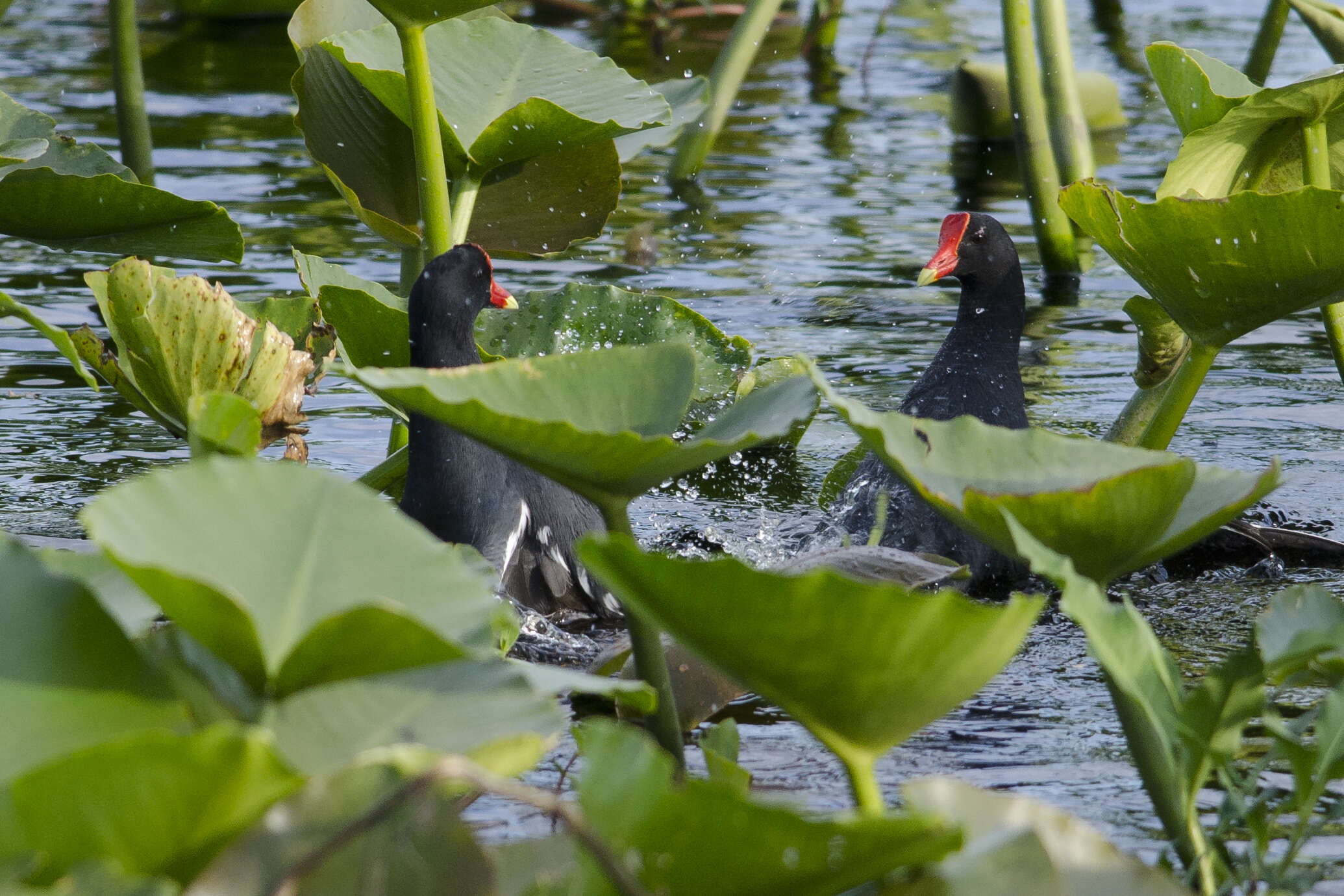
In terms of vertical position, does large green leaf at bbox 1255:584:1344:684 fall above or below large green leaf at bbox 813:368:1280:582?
below

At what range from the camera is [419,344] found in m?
2.81

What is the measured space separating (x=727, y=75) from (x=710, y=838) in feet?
15.1

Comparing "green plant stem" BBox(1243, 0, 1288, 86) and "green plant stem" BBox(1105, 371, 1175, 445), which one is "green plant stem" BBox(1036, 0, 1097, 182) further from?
"green plant stem" BBox(1105, 371, 1175, 445)

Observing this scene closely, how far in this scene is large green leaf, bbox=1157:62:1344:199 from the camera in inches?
105

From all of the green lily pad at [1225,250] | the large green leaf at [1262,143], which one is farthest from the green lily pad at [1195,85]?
the green lily pad at [1225,250]

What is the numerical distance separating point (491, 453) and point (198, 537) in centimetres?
164

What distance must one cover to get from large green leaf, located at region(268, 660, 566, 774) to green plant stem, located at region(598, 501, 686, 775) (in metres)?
0.37

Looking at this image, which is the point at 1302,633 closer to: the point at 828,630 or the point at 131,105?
the point at 828,630

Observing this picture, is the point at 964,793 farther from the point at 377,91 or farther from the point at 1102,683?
the point at 377,91

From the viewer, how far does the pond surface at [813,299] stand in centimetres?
226

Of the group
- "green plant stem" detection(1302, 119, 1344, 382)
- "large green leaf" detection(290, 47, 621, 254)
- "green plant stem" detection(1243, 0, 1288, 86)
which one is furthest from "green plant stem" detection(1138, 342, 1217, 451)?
"green plant stem" detection(1243, 0, 1288, 86)

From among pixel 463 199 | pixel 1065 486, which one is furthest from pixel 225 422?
pixel 463 199

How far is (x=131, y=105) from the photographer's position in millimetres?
4480

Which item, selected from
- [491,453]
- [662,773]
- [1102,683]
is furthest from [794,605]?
[491,453]
